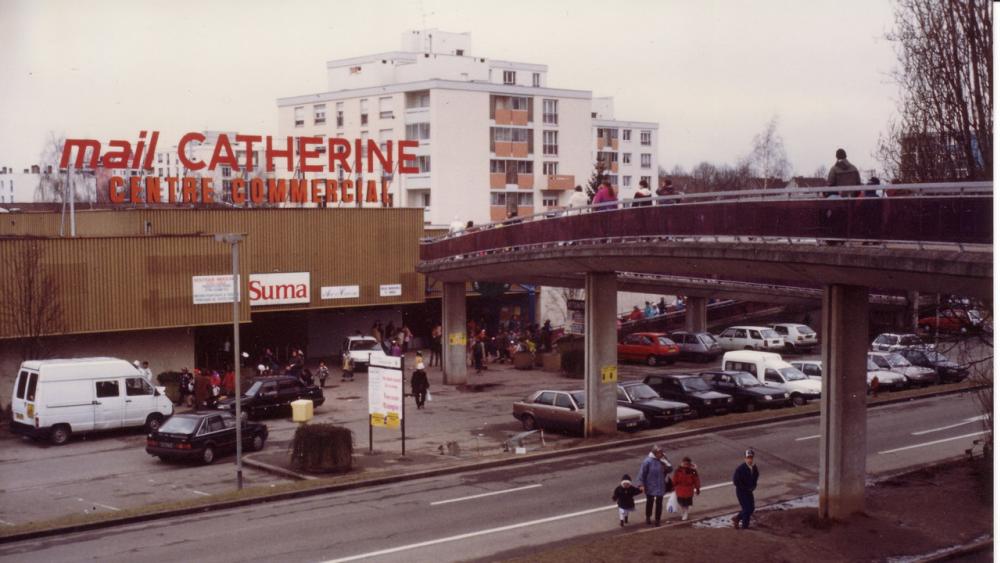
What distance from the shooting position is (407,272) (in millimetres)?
49938

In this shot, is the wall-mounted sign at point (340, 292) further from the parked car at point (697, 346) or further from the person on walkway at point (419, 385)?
the parked car at point (697, 346)

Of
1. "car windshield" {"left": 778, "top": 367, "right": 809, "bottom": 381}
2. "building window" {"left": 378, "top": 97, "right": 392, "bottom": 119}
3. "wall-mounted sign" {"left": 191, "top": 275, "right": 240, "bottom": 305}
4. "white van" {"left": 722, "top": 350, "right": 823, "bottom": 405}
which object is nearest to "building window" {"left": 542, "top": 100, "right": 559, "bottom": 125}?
"building window" {"left": 378, "top": 97, "right": 392, "bottom": 119}

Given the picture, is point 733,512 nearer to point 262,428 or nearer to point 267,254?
point 262,428

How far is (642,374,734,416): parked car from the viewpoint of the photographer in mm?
35000

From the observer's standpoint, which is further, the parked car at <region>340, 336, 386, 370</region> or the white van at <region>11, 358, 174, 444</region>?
the parked car at <region>340, 336, 386, 370</region>

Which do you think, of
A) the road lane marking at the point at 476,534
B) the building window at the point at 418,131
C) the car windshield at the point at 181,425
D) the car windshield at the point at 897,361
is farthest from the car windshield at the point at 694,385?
the building window at the point at 418,131

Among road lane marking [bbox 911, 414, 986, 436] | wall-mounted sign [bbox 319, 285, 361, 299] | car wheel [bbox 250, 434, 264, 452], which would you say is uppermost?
wall-mounted sign [bbox 319, 285, 361, 299]

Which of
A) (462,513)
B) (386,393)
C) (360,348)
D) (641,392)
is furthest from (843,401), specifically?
(360,348)

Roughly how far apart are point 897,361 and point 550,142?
132ft

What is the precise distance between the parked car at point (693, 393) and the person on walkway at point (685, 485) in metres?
13.3

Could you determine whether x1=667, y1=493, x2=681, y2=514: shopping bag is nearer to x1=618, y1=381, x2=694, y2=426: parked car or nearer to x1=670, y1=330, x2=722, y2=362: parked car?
x1=618, y1=381, x2=694, y2=426: parked car

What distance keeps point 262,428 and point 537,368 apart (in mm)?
21143

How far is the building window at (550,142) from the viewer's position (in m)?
78.8

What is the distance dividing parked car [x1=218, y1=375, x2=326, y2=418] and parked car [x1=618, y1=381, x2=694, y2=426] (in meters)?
10.5
